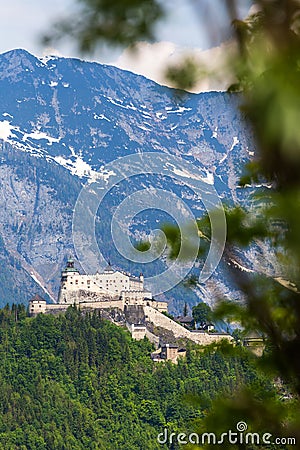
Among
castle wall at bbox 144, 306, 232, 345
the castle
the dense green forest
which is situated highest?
the castle

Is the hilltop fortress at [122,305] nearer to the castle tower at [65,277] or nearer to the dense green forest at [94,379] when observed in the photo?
the castle tower at [65,277]

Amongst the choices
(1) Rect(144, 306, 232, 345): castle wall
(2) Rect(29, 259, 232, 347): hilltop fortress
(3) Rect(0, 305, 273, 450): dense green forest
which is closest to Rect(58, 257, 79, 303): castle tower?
(2) Rect(29, 259, 232, 347): hilltop fortress

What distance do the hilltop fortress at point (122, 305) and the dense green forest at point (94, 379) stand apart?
1.73 metres

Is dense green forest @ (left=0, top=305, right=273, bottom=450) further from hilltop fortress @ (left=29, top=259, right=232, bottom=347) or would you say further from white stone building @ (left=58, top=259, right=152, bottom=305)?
white stone building @ (left=58, top=259, right=152, bottom=305)

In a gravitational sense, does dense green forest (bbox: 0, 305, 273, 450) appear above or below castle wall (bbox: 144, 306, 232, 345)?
below

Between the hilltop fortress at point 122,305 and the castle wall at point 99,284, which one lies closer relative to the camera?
the hilltop fortress at point 122,305

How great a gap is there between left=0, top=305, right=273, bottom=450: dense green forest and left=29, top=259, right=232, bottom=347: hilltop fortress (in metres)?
1.73

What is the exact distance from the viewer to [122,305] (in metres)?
91.9

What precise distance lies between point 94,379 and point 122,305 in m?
6.58

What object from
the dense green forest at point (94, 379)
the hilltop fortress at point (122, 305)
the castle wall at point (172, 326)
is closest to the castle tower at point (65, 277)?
the hilltop fortress at point (122, 305)

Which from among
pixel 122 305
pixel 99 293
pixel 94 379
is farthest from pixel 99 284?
pixel 94 379

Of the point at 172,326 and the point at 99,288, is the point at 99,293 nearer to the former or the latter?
the point at 99,288

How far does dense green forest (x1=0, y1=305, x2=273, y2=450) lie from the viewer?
86625mm

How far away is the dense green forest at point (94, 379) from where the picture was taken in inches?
3410
